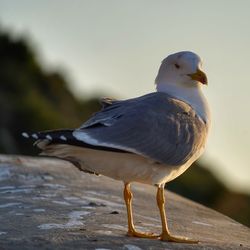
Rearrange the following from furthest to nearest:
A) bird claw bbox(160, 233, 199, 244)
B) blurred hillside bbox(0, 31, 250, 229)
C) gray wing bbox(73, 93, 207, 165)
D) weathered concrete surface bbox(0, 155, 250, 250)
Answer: blurred hillside bbox(0, 31, 250, 229)
bird claw bbox(160, 233, 199, 244)
gray wing bbox(73, 93, 207, 165)
weathered concrete surface bbox(0, 155, 250, 250)

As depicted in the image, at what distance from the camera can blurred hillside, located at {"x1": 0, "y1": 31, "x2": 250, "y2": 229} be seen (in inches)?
1050

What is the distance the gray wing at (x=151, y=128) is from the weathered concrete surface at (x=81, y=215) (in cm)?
70

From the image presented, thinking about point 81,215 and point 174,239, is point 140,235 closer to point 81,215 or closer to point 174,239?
point 174,239

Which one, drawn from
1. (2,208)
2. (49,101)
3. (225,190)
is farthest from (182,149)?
(49,101)

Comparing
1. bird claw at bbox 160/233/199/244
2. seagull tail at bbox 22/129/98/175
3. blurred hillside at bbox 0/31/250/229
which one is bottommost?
blurred hillside at bbox 0/31/250/229

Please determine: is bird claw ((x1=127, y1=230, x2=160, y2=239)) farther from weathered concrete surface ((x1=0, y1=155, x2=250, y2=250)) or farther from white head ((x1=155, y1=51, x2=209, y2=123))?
white head ((x1=155, y1=51, x2=209, y2=123))

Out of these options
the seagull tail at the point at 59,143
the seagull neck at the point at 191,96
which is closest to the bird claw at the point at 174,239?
the seagull tail at the point at 59,143

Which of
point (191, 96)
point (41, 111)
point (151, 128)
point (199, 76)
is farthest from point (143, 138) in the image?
point (41, 111)

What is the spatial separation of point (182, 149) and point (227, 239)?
3.07 feet

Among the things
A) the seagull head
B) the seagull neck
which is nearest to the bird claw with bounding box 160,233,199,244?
the seagull neck

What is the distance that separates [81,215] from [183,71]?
1.46 meters

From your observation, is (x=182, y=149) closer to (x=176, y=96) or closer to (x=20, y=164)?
(x=176, y=96)

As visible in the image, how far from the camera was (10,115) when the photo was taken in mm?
28484

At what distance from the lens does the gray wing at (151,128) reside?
923 centimetres
